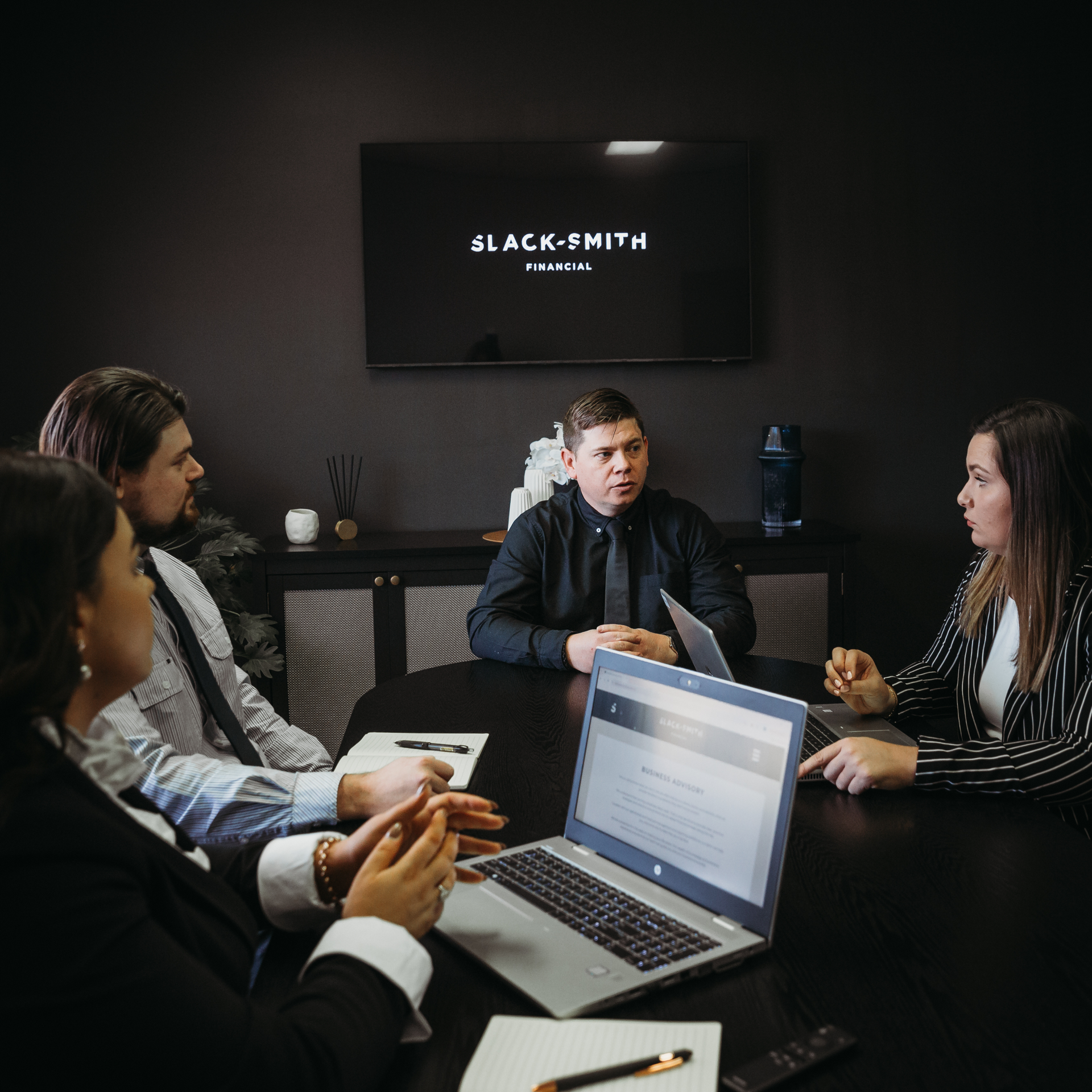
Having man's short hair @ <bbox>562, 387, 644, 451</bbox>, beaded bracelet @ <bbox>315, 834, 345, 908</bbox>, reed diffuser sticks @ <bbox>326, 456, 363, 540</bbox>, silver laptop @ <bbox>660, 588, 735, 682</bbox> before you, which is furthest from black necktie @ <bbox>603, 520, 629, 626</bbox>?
beaded bracelet @ <bbox>315, 834, 345, 908</bbox>

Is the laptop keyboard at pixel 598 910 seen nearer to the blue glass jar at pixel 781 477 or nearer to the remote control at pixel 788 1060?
the remote control at pixel 788 1060

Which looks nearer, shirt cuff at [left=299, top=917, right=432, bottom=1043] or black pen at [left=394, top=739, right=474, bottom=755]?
shirt cuff at [left=299, top=917, right=432, bottom=1043]

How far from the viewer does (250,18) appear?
11.5 feet

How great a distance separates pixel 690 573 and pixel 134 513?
1473 millimetres

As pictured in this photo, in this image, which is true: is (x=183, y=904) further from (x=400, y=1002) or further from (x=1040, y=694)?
(x=1040, y=694)

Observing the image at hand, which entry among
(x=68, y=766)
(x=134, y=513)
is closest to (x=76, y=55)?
(x=134, y=513)

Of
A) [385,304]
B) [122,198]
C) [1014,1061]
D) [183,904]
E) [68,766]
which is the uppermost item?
[122,198]

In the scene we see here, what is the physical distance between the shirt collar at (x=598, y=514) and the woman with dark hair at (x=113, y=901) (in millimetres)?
1691

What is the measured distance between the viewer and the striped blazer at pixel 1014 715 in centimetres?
138

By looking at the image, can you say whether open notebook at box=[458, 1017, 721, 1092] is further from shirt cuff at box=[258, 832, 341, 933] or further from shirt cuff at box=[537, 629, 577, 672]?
shirt cuff at box=[537, 629, 577, 672]

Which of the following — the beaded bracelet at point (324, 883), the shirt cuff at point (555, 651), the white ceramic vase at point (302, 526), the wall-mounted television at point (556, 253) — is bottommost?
the beaded bracelet at point (324, 883)

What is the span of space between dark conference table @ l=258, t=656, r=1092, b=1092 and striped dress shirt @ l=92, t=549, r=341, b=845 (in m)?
0.27

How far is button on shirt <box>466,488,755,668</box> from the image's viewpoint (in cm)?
251

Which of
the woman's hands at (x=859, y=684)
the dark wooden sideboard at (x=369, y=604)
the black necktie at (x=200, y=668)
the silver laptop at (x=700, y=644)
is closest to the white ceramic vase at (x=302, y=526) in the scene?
the dark wooden sideboard at (x=369, y=604)
